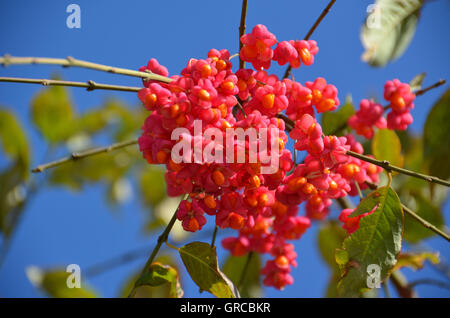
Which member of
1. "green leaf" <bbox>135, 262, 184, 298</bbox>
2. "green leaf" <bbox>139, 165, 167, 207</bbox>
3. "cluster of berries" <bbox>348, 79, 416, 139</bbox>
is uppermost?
"cluster of berries" <bbox>348, 79, 416, 139</bbox>

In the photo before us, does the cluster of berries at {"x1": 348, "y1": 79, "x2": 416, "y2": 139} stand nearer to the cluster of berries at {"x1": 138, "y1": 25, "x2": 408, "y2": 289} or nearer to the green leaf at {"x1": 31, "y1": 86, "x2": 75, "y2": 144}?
the cluster of berries at {"x1": 138, "y1": 25, "x2": 408, "y2": 289}

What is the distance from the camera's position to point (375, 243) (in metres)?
1.18

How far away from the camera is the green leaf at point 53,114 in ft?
7.06

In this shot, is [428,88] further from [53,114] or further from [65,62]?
[53,114]

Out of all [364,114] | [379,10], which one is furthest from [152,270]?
[379,10]

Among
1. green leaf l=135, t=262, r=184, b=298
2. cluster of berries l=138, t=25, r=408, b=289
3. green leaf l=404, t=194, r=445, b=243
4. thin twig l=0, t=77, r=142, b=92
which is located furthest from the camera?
green leaf l=404, t=194, r=445, b=243

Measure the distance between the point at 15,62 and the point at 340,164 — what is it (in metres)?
0.79

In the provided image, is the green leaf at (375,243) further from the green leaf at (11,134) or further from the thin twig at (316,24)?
the green leaf at (11,134)

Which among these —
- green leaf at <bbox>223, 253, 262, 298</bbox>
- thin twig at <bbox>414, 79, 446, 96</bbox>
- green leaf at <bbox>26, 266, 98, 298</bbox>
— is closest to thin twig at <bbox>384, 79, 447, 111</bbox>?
thin twig at <bbox>414, 79, 446, 96</bbox>

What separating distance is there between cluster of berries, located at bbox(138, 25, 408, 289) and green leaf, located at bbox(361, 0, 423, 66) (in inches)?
11.7

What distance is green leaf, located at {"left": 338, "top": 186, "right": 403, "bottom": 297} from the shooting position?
116 centimetres

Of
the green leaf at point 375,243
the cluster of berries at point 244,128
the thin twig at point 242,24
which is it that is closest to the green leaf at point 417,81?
the cluster of berries at point 244,128
